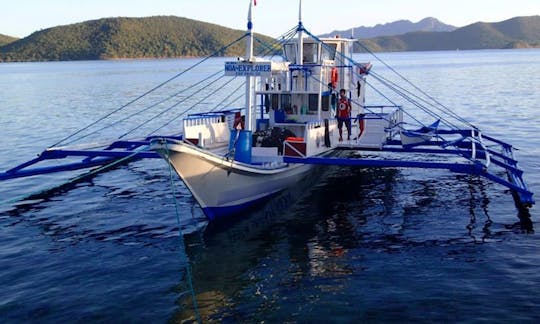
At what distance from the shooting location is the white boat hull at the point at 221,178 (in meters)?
16.0

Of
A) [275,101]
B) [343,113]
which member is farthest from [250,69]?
[343,113]

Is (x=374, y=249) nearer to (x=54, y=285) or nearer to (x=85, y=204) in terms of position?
(x=54, y=285)

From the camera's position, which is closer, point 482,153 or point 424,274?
point 424,274

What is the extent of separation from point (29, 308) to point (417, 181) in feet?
57.0

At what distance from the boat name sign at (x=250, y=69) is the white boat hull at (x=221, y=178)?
10.8 feet

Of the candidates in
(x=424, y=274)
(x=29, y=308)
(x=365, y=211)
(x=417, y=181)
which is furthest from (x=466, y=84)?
(x=29, y=308)

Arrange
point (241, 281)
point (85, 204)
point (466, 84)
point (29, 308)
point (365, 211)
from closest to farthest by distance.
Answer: point (29, 308), point (241, 281), point (365, 211), point (85, 204), point (466, 84)

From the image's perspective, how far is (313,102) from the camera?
78.0 feet

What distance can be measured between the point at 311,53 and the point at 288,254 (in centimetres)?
1253

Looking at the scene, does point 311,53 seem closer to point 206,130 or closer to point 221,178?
point 206,130

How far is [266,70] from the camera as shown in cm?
1809

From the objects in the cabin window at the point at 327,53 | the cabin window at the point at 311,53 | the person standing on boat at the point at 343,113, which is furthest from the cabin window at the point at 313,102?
the cabin window at the point at 327,53

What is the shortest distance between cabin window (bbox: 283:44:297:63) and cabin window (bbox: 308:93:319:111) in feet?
9.40

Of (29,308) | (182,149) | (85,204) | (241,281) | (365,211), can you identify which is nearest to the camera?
(29,308)
